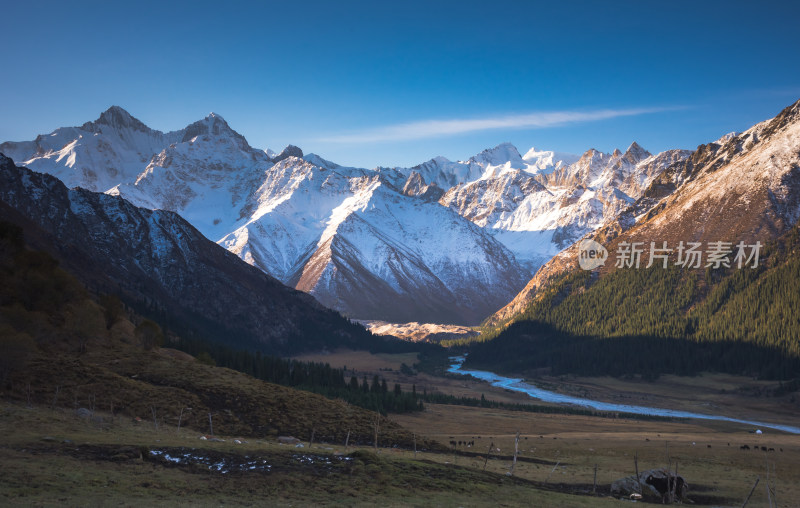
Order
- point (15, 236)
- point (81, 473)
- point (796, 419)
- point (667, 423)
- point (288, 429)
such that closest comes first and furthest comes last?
point (81, 473) → point (288, 429) → point (15, 236) → point (667, 423) → point (796, 419)

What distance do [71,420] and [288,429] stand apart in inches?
1001

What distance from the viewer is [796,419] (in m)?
172

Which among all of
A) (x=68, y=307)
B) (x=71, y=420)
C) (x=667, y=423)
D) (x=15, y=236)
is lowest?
(x=667, y=423)

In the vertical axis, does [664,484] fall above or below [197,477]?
below

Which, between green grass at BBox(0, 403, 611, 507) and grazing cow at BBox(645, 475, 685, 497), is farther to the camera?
grazing cow at BBox(645, 475, 685, 497)

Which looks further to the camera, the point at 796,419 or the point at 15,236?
the point at 796,419

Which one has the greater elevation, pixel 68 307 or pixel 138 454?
pixel 68 307

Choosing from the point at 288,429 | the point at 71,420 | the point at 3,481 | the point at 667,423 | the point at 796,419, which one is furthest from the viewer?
the point at 796,419

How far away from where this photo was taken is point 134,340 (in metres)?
121

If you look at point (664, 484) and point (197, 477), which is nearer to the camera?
point (197, 477)

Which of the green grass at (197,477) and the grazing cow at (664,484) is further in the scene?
the grazing cow at (664,484)

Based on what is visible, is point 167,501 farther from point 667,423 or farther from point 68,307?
point 667,423

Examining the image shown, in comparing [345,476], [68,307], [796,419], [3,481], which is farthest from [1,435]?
[796,419]

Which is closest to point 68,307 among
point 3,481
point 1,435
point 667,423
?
point 1,435
